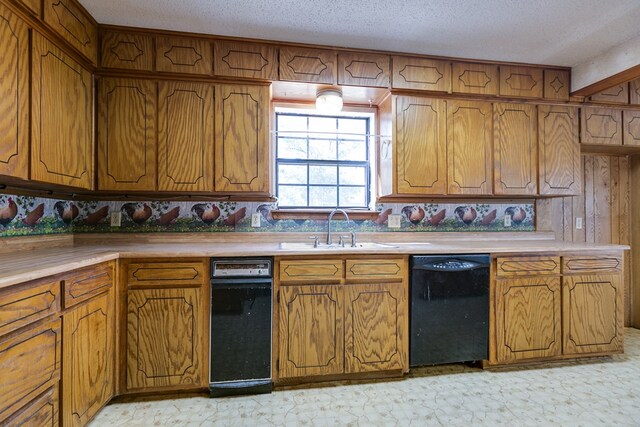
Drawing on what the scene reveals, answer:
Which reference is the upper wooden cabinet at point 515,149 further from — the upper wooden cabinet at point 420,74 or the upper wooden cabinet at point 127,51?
the upper wooden cabinet at point 127,51

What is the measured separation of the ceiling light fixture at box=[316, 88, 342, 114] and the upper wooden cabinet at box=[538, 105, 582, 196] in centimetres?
172

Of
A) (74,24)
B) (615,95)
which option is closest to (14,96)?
(74,24)

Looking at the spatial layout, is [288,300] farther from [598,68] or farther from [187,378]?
[598,68]

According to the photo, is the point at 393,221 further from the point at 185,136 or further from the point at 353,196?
the point at 185,136

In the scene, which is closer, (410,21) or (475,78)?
(410,21)

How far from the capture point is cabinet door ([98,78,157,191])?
2209 millimetres

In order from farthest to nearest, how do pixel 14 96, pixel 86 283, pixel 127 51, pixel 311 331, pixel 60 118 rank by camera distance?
Answer: pixel 127 51, pixel 311 331, pixel 60 118, pixel 86 283, pixel 14 96

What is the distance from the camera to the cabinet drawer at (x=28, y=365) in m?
1.16

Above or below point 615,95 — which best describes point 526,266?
below

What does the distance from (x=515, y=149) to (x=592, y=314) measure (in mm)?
1391

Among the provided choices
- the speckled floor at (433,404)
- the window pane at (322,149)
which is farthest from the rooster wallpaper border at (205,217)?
the speckled floor at (433,404)

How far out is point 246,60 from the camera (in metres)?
2.33

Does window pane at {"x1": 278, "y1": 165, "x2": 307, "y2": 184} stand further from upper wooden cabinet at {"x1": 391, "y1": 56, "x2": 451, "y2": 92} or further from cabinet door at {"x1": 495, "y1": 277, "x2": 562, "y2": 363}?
cabinet door at {"x1": 495, "y1": 277, "x2": 562, "y2": 363}

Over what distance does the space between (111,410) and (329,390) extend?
4.20 ft
